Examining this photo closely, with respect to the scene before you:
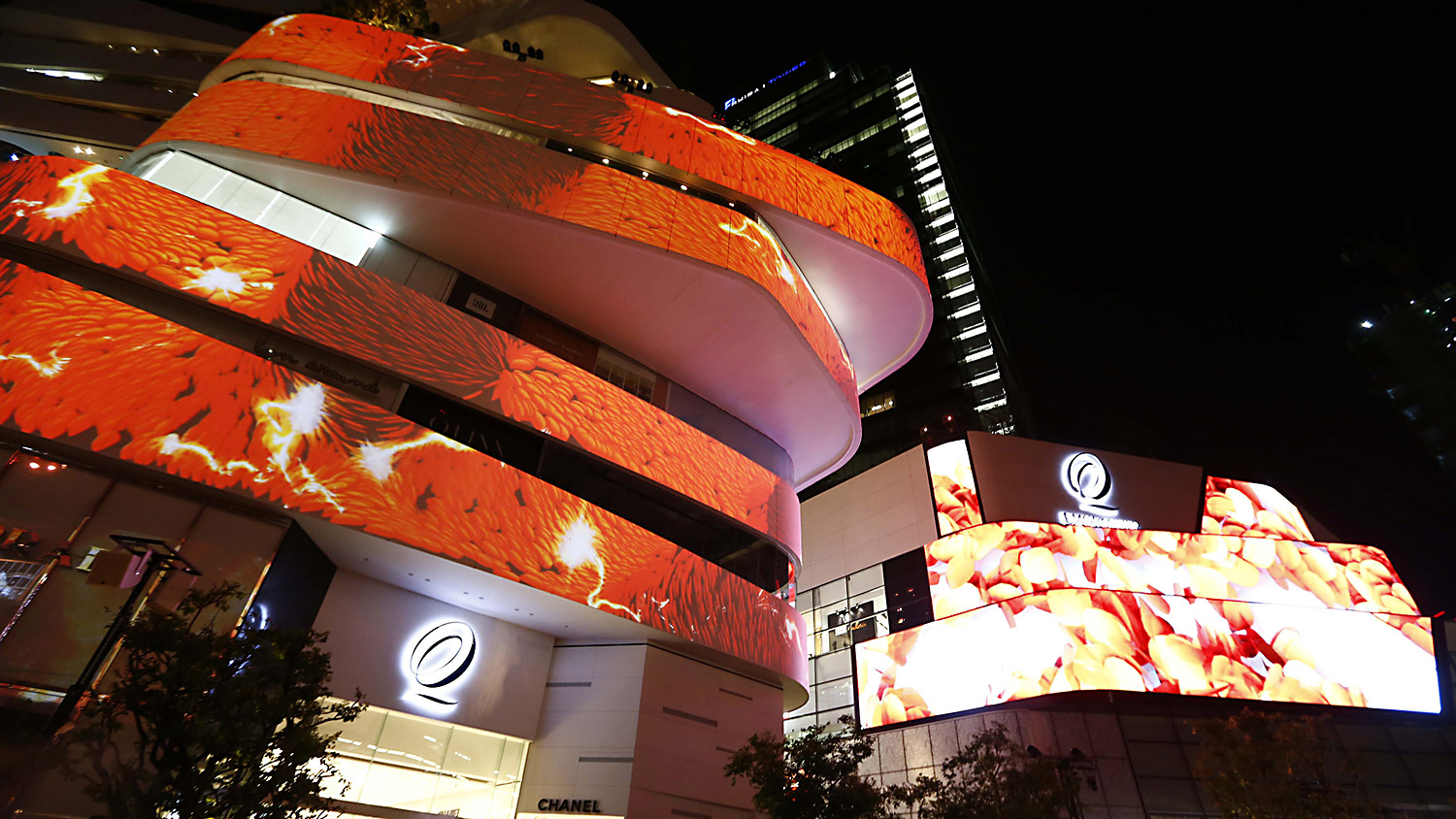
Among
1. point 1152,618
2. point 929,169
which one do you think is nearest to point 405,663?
point 1152,618

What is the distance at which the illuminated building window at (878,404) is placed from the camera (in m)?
52.2

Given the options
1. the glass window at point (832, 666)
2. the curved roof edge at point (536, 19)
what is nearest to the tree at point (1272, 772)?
the glass window at point (832, 666)

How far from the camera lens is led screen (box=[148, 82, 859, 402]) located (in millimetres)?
15359

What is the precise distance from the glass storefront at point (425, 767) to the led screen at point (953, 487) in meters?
16.6

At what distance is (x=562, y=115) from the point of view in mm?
18531

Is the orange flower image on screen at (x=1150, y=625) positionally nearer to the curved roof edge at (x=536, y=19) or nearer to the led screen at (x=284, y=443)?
the led screen at (x=284, y=443)

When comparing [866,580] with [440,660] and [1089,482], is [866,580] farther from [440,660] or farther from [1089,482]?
[440,660]

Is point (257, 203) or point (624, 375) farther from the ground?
point (257, 203)

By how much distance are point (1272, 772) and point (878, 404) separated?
3697 cm

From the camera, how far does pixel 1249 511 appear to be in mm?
25984

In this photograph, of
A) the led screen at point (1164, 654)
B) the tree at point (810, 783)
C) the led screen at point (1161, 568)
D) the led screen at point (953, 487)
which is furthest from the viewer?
the led screen at point (953, 487)

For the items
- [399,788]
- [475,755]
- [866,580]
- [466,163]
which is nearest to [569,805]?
[475,755]

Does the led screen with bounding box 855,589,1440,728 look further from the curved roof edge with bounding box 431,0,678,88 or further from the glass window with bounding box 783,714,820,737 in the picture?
the curved roof edge with bounding box 431,0,678,88

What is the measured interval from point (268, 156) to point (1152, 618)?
27.1 m
